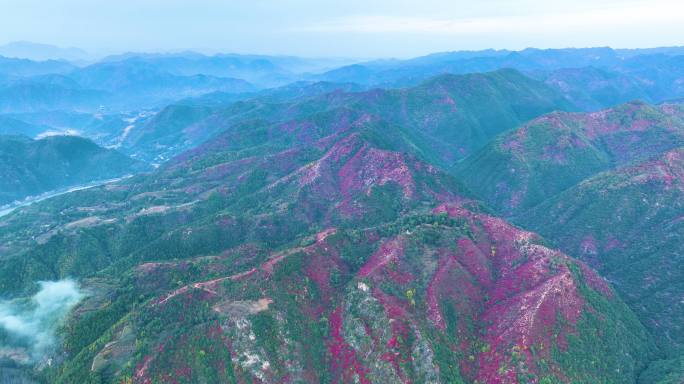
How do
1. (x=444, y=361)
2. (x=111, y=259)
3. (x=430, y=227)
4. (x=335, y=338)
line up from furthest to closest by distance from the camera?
1. (x=111, y=259)
2. (x=430, y=227)
3. (x=335, y=338)
4. (x=444, y=361)

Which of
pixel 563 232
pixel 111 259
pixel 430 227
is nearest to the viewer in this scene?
pixel 430 227

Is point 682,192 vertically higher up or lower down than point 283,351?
higher up

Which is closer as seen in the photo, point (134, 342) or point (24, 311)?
point (134, 342)

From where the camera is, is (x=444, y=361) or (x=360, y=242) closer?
(x=444, y=361)

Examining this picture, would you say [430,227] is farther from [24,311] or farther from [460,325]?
[24,311]

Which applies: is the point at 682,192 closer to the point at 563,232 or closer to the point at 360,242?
the point at 563,232

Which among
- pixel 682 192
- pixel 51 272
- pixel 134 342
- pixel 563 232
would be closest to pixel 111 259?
pixel 51 272

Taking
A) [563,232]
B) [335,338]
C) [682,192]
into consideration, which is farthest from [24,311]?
[682,192]

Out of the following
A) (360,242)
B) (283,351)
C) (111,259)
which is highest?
(360,242)

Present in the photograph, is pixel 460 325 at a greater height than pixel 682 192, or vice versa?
pixel 682 192
